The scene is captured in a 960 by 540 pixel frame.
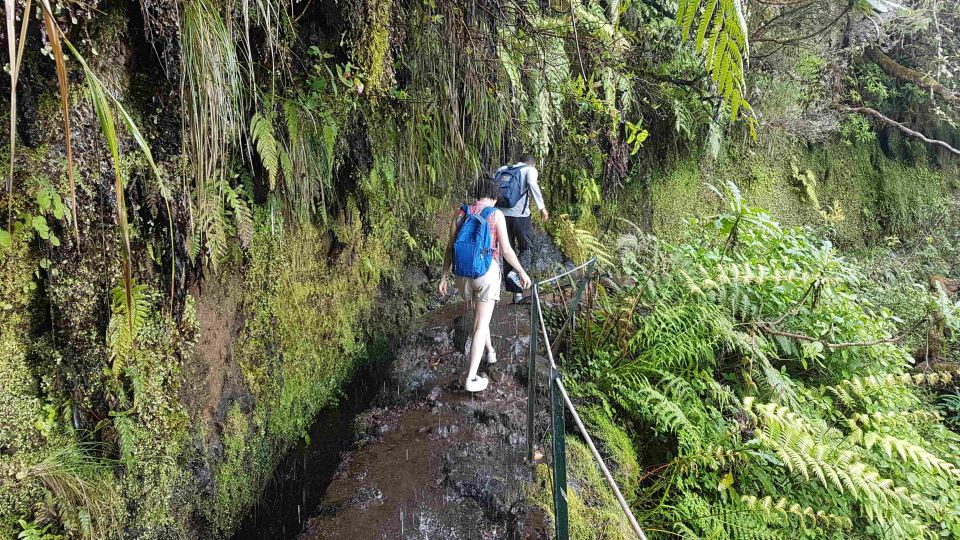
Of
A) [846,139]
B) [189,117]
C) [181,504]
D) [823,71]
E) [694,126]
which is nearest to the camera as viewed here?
[189,117]

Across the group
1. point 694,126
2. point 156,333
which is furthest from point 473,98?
point 694,126

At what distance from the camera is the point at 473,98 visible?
183 inches

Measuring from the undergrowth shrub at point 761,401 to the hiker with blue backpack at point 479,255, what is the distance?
0.97 meters

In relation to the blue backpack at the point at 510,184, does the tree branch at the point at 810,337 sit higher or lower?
lower

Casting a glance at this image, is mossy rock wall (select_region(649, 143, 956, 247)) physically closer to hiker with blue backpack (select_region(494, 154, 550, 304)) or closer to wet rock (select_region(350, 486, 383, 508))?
hiker with blue backpack (select_region(494, 154, 550, 304))

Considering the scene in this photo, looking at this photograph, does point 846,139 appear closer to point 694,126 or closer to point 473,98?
point 694,126

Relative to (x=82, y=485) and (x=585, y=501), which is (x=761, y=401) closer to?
(x=585, y=501)

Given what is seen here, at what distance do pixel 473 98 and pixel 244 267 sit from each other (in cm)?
241

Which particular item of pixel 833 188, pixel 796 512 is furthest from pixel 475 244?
pixel 833 188

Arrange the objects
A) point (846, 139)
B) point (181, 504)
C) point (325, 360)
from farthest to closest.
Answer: point (846, 139) → point (325, 360) → point (181, 504)

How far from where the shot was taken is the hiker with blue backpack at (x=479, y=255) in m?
3.79

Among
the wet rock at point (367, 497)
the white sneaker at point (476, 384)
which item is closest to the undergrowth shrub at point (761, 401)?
the white sneaker at point (476, 384)

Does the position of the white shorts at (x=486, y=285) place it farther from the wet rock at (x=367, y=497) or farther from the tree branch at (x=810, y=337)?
the tree branch at (x=810, y=337)

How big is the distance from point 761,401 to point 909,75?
37.4ft
